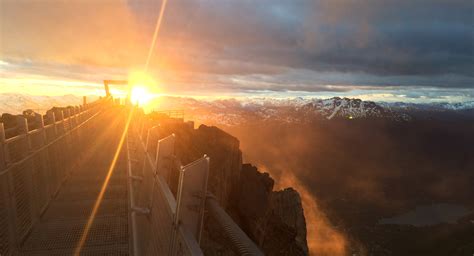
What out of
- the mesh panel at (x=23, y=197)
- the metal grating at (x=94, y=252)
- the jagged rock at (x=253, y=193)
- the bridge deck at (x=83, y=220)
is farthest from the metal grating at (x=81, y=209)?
the jagged rock at (x=253, y=193)

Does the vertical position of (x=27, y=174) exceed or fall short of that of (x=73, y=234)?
it exceeds it

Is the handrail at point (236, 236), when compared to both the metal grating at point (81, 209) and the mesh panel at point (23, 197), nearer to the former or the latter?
the mesh panel at point (23, 197)

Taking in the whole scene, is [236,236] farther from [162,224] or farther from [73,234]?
[73,234]

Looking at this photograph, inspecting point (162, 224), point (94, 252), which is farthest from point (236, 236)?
point (94, 252)

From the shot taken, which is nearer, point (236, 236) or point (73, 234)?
point (236, 236)

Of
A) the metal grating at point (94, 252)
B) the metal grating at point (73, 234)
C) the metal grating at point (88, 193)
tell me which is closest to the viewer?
the metal grating at point (94, 252)
